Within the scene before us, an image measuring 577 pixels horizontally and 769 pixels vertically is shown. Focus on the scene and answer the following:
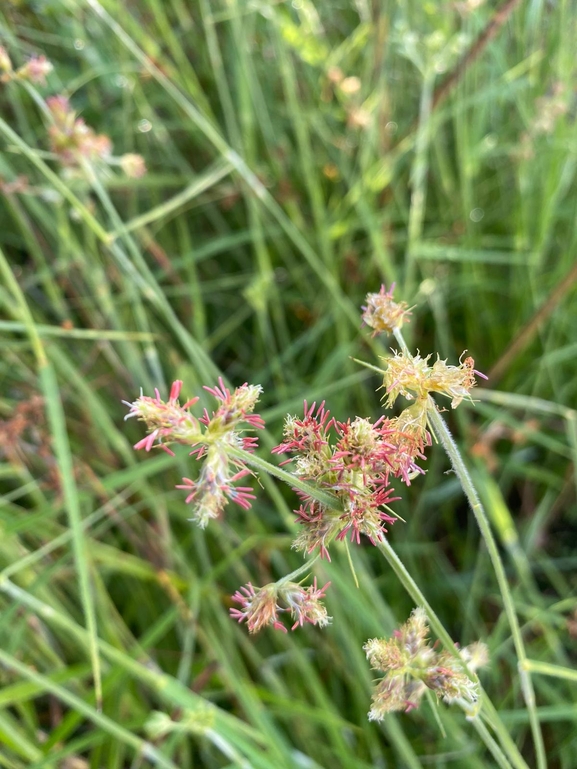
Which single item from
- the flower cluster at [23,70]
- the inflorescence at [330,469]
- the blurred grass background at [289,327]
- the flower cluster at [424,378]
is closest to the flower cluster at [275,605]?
the inflorescence at [330,469]

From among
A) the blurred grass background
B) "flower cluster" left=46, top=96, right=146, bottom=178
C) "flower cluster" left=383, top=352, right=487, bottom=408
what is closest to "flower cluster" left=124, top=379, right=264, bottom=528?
"flower cluster" left=383, top=352, right=487, bottom=408

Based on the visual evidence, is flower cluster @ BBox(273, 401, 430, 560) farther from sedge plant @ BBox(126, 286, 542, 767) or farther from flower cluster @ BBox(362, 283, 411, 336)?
flower cluster @ BBox(362, 283, 411, 336)

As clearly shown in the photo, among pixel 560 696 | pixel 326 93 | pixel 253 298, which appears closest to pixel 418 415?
pixel 253 298

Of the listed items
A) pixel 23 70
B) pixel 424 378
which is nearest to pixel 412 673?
pixel 424 378

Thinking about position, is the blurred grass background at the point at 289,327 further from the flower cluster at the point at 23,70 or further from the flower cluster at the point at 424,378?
the flower cluster at the point at 424,378

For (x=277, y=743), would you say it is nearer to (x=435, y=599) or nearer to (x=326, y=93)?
(x=435, y=599)
